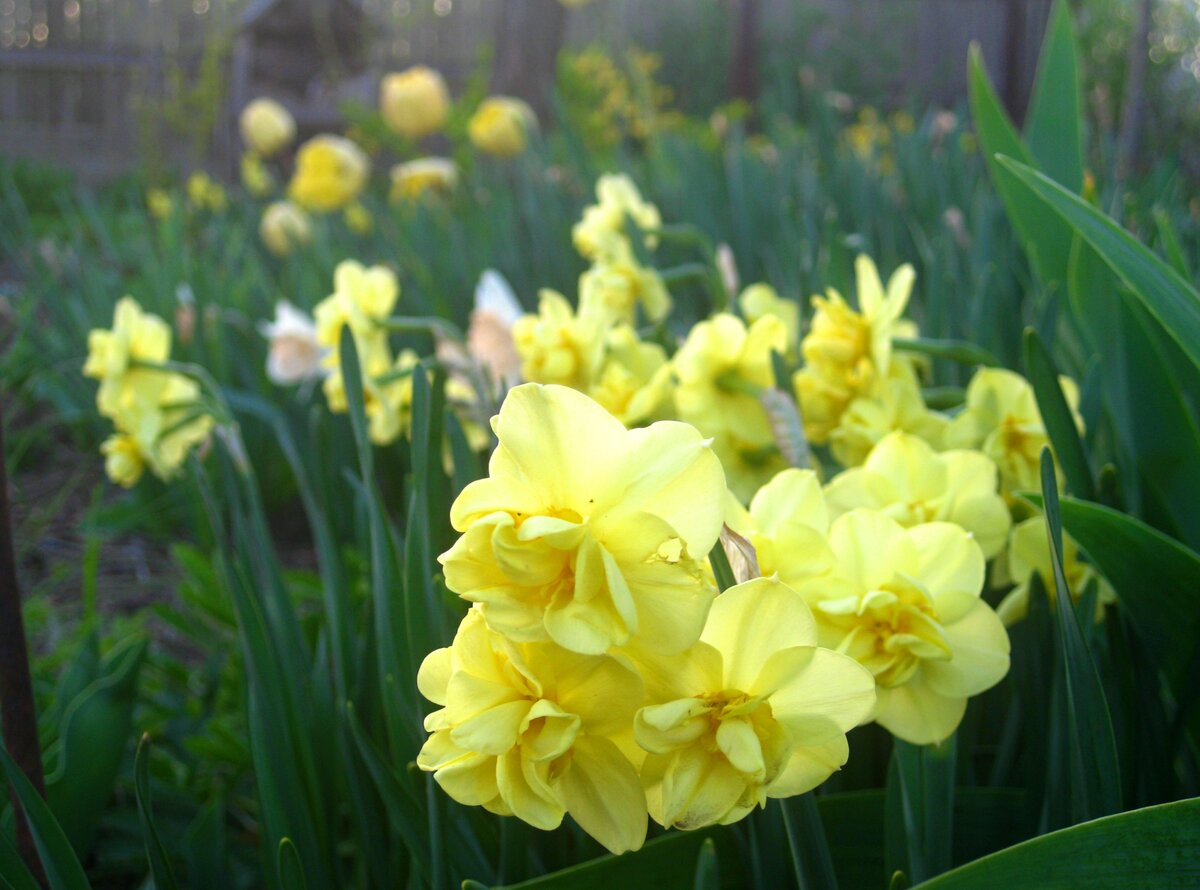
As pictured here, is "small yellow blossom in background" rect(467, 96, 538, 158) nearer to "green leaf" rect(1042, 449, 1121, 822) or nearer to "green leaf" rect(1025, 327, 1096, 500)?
"green leaf" rect(1025, 327, 1096, 500)

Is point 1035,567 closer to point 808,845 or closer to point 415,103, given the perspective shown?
point 808,845

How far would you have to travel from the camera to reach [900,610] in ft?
1.57

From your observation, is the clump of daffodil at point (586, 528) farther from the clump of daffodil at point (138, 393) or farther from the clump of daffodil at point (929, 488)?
the clump of daffodil at point (138, 393)

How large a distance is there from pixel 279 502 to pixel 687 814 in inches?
67.9

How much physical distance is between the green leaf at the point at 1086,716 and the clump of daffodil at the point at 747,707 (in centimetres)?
14

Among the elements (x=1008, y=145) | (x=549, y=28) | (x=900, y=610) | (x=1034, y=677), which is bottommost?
(x=1034, y=677)

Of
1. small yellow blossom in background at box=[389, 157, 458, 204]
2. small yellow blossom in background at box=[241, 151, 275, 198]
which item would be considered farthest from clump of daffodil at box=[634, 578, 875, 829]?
Answer: small yellow blossom in background at box=[241, 151, 275, 198]

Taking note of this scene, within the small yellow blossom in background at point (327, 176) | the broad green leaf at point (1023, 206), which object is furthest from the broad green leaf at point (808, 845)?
the small yellow blossom in background at point (327, 176)

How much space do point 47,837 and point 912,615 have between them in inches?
18.9

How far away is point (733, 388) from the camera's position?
0.77 metres

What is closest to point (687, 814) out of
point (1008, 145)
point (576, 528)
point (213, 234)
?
point (576, 528)

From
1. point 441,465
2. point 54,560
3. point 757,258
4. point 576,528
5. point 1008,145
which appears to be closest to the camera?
point 576,528

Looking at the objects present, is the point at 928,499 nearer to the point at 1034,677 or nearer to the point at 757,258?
the point at 1034,677

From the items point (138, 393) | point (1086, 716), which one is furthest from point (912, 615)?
point (138, 393)
